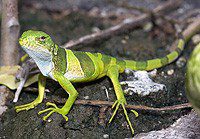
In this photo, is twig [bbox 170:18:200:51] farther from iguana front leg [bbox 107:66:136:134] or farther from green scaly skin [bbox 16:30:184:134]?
iguana front leg [bbox 107:66:136:134]

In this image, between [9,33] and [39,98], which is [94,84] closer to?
[39,98]

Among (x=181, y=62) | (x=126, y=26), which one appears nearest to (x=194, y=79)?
(x=181, y=62)

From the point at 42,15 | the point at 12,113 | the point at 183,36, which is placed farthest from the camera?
the point at 42,15

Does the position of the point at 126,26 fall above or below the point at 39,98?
above

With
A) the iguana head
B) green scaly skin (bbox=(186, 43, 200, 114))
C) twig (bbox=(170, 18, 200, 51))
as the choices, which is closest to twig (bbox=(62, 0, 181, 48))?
twig (bbox=(170, 18, 200, 51))

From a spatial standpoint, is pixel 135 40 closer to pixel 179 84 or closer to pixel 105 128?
pixel 179 84

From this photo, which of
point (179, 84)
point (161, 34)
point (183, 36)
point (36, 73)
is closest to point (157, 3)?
point (161, 34)

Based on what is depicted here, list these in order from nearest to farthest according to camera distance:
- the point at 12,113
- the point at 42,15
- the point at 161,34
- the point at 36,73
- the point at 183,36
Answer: the point at 12,113 < the point at 36,73 < the point at 183,36 < the point at 161,34 < the point at 42,15
